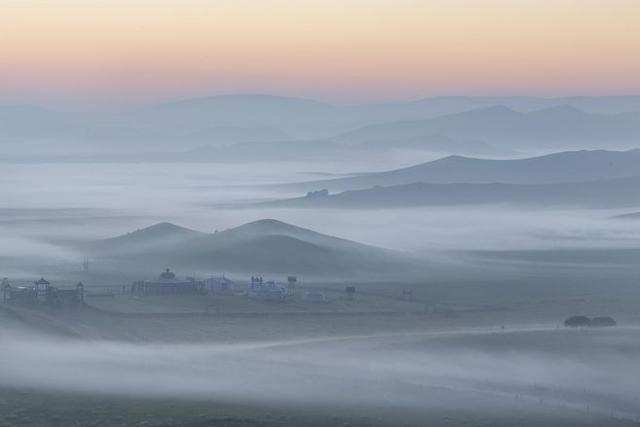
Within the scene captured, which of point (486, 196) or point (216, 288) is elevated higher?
point (486, 196)

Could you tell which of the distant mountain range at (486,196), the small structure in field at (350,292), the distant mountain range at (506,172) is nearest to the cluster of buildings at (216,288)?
the small structure in field at (350,292)

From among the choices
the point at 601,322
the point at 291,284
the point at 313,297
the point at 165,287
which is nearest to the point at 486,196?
the point at 291,284

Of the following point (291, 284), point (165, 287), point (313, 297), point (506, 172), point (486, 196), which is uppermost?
point (506, 172)

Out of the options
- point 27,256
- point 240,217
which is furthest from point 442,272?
point 240,217

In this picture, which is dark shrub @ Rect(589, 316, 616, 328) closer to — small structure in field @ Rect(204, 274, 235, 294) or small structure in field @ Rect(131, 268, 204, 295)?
small structure in field @ Rect(204, 274, 235, 294)

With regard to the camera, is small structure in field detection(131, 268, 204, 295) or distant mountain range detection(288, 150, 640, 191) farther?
distant mountain range detection(288, 150, 640, 191)

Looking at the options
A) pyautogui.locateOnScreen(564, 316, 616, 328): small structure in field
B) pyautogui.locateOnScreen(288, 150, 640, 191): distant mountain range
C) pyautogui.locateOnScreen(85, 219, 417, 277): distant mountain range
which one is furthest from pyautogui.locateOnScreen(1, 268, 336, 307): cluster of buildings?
pyautogui.locateOnScreen(288, 150, 640, 191): distant mountain range

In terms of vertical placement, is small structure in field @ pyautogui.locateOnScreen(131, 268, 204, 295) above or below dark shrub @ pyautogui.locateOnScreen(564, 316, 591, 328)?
above

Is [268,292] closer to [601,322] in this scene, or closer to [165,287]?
[165,287]
